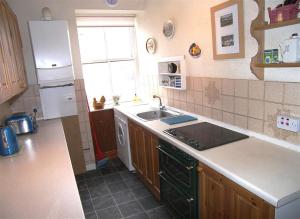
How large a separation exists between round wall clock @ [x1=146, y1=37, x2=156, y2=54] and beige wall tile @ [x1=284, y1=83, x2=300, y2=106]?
2003mm

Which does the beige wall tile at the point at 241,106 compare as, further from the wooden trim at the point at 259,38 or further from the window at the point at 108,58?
the window at the point at 108,58

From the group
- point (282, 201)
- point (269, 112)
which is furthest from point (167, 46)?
point (282, 201)

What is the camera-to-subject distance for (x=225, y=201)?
4.58 feet

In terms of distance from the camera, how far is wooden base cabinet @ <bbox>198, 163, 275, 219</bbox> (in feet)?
3.80

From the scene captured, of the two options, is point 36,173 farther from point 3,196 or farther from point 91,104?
point 91,104

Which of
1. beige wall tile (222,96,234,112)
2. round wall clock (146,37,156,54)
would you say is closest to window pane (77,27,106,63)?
round wall clock (146,37,156,54)

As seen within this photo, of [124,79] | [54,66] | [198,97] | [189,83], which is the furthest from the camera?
[124,79]

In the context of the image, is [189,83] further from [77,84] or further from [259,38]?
[77,84]

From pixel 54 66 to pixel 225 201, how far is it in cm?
238

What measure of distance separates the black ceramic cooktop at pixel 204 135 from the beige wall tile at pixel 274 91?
364 millimetres

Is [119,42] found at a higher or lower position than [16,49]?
higher

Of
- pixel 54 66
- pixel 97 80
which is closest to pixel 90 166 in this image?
pixel 97 80

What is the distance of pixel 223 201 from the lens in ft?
4.63

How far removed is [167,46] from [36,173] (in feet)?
6.76
